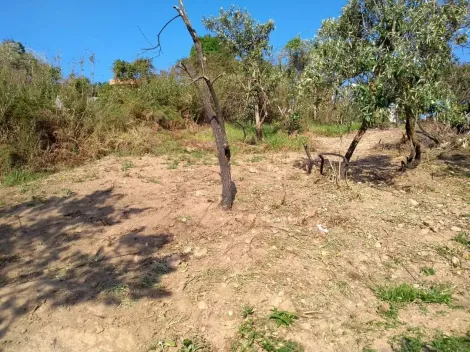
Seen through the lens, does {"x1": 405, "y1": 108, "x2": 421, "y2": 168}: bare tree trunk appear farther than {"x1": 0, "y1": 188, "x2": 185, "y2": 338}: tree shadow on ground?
Yes

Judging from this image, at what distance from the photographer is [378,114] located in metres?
4.21

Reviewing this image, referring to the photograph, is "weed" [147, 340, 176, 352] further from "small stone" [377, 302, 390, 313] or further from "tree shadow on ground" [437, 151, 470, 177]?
"tree shadow on ground" [437, 151, 470, 177]

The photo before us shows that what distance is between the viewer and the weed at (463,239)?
3.74 m

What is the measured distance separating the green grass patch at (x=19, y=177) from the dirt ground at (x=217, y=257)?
29 cm

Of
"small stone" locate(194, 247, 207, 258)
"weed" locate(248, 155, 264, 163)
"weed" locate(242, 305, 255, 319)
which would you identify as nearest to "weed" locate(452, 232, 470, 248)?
"weed" locate(242, 305, 255, 319)

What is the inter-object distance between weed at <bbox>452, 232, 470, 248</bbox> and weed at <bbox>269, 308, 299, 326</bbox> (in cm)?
219

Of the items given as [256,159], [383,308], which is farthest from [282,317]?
[256,159]

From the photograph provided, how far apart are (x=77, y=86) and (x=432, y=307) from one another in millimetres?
8053

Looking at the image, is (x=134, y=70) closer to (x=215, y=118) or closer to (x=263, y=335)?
(x=215, y=118)

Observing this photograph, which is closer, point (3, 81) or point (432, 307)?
point (432, 307)

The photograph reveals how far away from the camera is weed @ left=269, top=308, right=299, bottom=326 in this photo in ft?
8.82

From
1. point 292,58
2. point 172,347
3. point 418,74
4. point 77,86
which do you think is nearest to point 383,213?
point 418,74

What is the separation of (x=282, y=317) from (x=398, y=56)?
3174 mm

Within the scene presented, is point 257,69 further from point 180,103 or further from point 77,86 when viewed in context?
point 77,86
